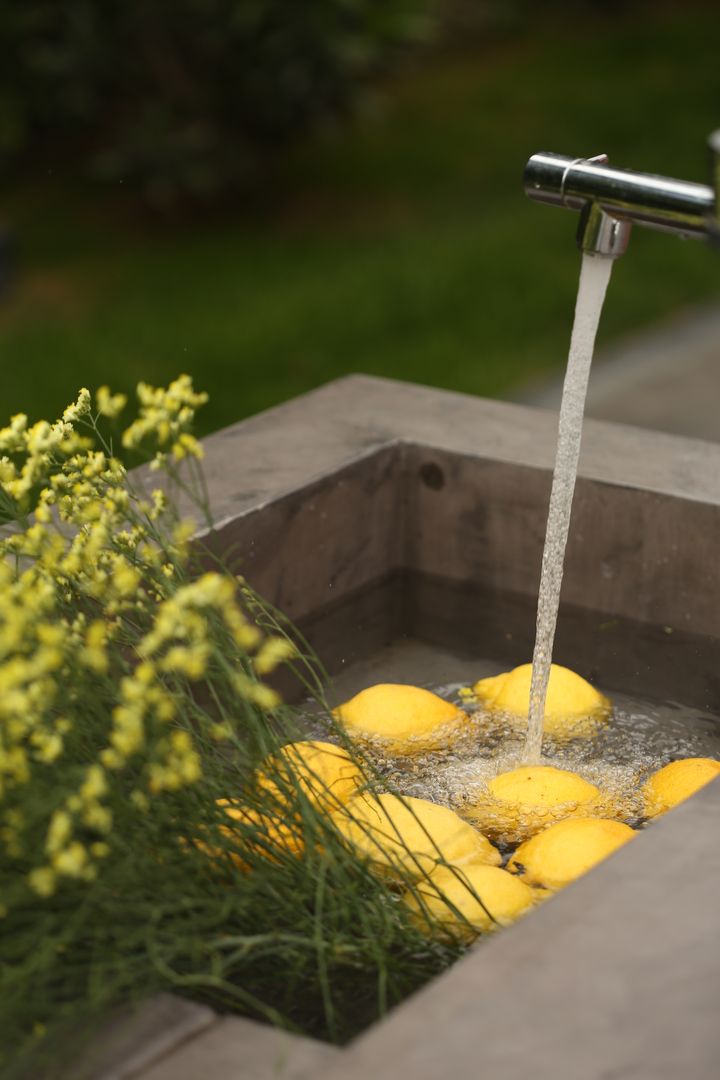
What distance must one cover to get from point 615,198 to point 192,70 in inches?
206

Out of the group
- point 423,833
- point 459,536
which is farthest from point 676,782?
point 459,536

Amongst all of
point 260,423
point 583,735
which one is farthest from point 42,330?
point 583,735

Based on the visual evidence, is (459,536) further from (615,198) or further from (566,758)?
(615,198)

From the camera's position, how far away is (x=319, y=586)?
221 centimetres

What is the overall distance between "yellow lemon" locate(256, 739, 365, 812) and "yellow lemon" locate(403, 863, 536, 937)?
12cm

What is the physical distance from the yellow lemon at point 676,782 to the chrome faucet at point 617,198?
0.58 meters

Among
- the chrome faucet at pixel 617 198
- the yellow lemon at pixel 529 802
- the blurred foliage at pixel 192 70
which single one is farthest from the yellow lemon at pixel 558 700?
the blurred foliage at pixel 192 70

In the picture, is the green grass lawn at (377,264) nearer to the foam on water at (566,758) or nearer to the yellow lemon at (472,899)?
the foam on water at (566,758)

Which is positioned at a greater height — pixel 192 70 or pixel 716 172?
pixel 192 70

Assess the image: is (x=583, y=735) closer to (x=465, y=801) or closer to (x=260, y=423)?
(x=465, y=801)

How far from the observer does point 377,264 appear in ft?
20.8

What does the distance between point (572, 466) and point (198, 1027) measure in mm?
908

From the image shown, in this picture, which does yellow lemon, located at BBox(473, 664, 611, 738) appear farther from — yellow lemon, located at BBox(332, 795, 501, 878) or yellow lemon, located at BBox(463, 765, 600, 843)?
yellow lemon, located at BBox(332, 795, 501, 878)

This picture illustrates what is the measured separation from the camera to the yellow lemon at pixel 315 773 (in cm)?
142
